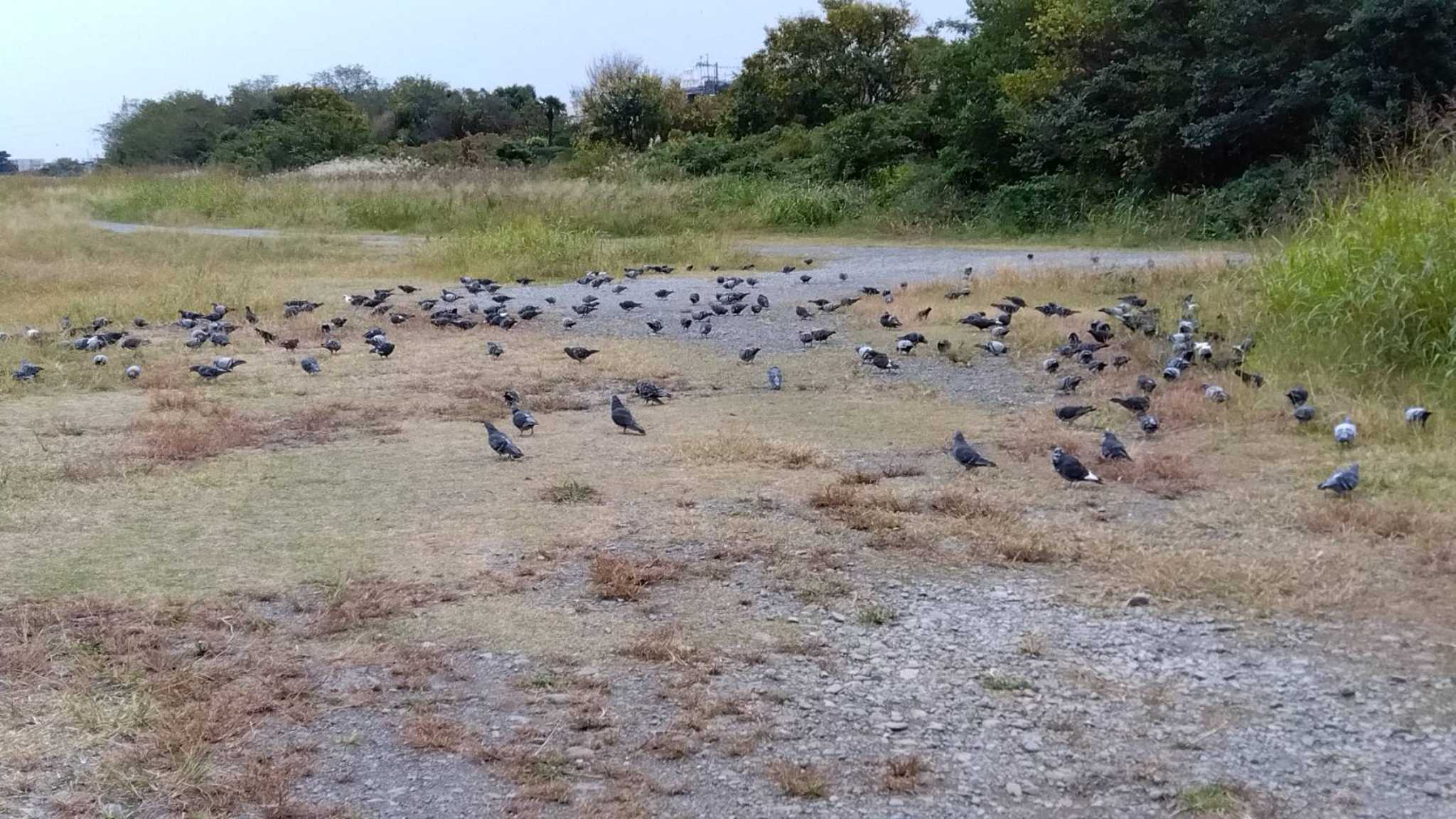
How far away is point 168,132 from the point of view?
185ft

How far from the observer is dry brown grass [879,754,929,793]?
330 cm

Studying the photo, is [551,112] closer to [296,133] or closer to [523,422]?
[296,133]

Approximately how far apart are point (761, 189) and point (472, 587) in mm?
25431

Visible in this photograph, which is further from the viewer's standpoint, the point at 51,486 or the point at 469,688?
the point at 51,486

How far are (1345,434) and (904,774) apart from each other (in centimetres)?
443

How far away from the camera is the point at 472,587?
4.87 metres

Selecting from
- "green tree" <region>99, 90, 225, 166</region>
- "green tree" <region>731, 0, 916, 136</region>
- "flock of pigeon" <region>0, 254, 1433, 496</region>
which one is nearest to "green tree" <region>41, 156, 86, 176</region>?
"green tree" <region>99, 90, 225, 166</region>

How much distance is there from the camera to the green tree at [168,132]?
183ft

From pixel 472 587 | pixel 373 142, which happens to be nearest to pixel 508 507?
pixel 472 587

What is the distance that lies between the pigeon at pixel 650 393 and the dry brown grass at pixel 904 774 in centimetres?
561

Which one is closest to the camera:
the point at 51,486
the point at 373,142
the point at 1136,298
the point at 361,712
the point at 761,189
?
the point at 361,712

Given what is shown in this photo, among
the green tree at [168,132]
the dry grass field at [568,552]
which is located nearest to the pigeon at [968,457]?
the dry grass field at [568,552]

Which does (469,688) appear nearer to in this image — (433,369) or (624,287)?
(433,369)

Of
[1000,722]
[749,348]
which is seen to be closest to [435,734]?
[1000,722]
